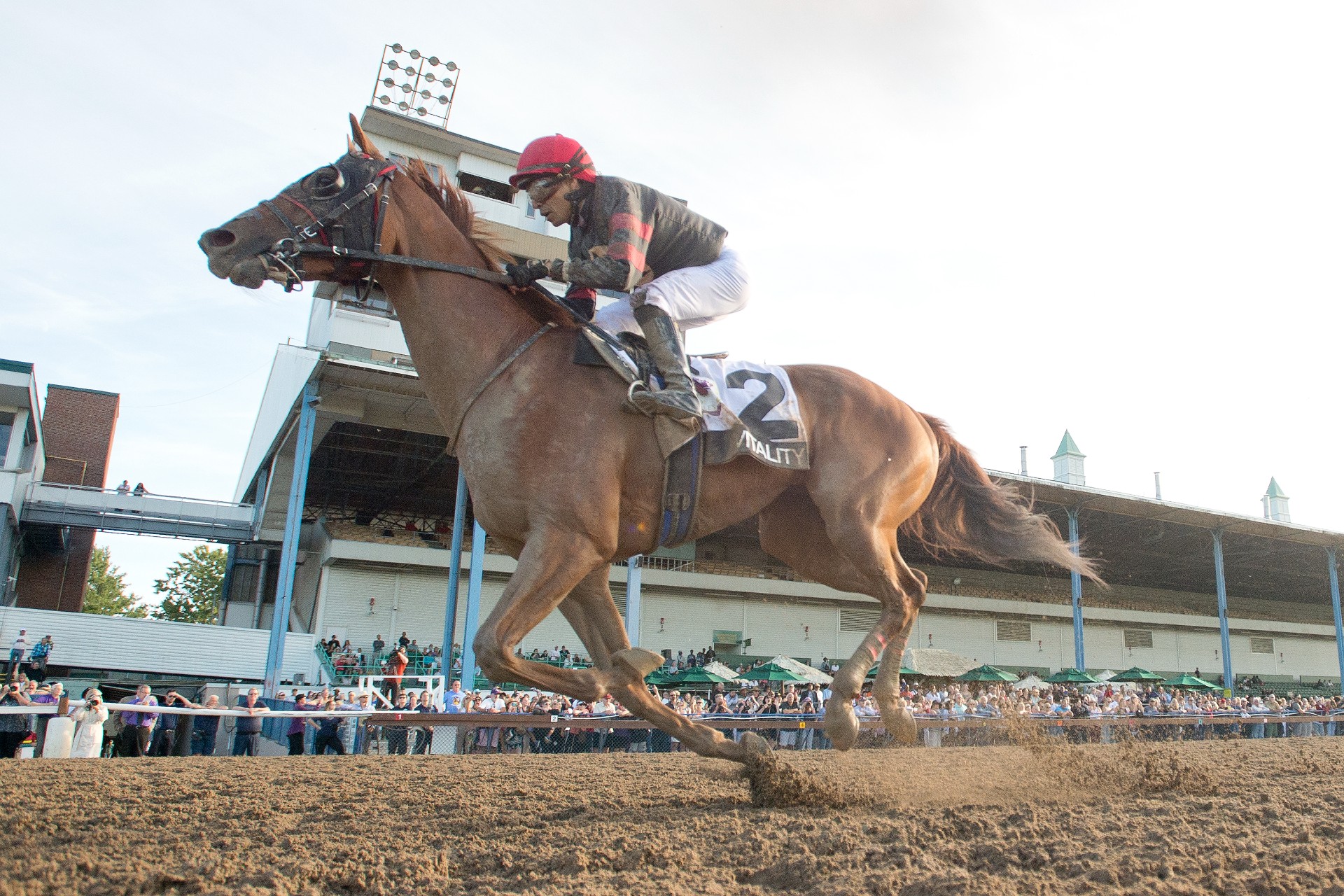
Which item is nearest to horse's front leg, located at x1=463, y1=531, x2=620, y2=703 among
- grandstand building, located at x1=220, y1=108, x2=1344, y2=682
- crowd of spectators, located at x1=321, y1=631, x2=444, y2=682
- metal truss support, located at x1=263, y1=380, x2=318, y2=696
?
grandstand building, located at x1=220, y1=108, x2=1344, y2=682

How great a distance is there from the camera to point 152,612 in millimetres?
55375

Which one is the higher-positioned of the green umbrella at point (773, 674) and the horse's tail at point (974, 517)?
the horse's tail at point (974, 517)

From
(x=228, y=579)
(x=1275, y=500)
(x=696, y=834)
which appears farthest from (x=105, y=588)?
(x=1275, y=500)

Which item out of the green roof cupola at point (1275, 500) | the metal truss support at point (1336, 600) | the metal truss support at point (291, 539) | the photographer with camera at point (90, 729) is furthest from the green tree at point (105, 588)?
the green roof cupola at point (1275, 500)

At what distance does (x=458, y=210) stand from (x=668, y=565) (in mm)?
30801

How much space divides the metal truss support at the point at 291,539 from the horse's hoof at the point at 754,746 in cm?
1699

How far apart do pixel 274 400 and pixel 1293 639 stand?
5297cm

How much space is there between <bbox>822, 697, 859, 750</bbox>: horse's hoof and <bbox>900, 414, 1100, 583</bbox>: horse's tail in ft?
5.18

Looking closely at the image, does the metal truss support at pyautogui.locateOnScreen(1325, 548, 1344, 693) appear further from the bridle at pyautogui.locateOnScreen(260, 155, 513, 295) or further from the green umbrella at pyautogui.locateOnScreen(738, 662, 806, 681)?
the bridle at pyautogui.locateOnScreen(260, 155, 513, 295)

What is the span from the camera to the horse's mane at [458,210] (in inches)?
206

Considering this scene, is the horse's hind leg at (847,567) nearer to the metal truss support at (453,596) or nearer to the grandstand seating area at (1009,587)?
the metal truss support at (453,596)

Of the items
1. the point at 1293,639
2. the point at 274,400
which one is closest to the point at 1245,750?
the point at 274,400

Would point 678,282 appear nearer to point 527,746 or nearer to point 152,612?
point 527,746

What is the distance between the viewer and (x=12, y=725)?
1109 cm
